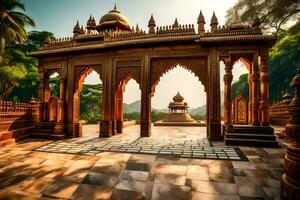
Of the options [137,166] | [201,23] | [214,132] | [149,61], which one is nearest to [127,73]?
[149,61]

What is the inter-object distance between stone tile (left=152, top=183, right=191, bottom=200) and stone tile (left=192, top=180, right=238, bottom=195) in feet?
0.74

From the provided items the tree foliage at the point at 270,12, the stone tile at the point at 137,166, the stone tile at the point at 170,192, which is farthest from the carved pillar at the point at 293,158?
the tree foliage at the point at 270,12

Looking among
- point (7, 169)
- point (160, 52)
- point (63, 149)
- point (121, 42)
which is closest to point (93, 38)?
point (121, 42)

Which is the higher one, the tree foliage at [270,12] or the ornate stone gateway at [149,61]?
the tree foliage at [270,12]

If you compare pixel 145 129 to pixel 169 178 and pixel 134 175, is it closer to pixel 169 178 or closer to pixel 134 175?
pixel 134 175

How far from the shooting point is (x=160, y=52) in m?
9.98

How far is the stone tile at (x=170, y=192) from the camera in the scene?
3.75 meters

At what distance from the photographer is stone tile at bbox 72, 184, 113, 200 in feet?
12.9

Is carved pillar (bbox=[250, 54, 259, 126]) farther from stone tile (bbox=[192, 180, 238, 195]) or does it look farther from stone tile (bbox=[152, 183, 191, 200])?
stone tile (bbox=[152, 183, 191, 200])

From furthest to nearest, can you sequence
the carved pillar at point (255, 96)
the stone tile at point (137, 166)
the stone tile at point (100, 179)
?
the carved pillar at point (255, 96) < the stone tile at point (137, 166) < the stone tile at point (100, 179)

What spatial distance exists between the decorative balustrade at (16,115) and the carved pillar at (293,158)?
1053 centimetres

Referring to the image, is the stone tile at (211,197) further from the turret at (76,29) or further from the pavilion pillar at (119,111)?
the turret at (76,29)

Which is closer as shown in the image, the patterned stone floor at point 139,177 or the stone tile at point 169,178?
the patterned stone floor at point 139,177

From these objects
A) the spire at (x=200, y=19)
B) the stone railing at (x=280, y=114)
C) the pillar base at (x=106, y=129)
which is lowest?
the pillar base at (x=106, y=129)
